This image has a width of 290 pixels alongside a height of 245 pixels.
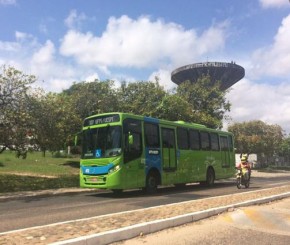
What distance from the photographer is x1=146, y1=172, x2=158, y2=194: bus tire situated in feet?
59.2

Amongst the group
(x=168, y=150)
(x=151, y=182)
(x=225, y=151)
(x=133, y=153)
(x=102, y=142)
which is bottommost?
(x=151, y=182)

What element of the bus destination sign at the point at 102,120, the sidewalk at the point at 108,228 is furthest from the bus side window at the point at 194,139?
the sidewalk at the point at 108,228

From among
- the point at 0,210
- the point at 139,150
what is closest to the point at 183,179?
the point at 139,150

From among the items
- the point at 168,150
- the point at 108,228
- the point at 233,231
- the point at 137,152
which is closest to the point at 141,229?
the point at 108,228

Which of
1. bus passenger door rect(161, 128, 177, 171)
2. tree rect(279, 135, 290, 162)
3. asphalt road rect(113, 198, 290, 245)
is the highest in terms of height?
tree rect(279, 135, 290, 162)

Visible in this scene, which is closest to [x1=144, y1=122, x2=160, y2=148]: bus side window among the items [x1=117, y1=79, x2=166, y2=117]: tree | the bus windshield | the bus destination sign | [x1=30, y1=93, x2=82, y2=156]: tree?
the bus destination sign

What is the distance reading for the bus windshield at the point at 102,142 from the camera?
53.7 feet

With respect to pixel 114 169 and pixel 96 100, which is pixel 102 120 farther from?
pixel 96 100

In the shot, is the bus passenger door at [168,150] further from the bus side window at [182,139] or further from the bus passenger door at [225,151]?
the bus passenger door at [225,151]

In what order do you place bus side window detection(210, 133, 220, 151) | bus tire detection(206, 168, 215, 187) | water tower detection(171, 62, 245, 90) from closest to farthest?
bus tire detection(206, 168, 215, 187)
bus side window detection(210, 133, 220, 151)
water tower detection(171, 62, 245, 90)

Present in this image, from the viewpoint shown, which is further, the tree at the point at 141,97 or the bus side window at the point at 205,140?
the tree at the point at 141,97

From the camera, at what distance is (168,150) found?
19.4 m

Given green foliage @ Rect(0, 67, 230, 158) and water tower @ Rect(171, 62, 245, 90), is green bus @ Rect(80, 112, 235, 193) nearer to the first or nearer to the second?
green foliage @ Rect(0, 67, 230, 158)

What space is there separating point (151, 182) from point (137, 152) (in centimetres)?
183
